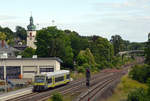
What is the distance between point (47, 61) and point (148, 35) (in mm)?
36355

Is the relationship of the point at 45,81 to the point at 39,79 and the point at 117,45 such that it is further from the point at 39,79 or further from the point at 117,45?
the point at 117,45

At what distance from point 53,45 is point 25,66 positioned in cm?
1702

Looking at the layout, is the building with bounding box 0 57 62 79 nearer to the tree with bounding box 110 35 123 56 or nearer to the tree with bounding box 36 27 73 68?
the tree with bounding box 36 27 73 68

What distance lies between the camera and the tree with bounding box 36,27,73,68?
8825 centimetres

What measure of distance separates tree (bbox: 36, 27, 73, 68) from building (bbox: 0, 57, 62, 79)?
15.8m

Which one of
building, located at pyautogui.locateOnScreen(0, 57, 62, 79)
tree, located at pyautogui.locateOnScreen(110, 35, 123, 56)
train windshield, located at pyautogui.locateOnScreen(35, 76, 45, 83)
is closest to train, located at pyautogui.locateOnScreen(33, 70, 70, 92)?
train windshield, located at pyautogui.locateOnScreen(35, 76, 45, 83)

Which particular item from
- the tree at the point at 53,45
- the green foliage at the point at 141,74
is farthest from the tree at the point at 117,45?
the green foliage at the point at 141,74

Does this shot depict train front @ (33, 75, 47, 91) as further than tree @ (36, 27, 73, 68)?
No

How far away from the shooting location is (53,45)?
288 ft

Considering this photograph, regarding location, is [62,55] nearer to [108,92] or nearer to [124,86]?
[124,86]

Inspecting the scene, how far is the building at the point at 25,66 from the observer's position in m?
71.8

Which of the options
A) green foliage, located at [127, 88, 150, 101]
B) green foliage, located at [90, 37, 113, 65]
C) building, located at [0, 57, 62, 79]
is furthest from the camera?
green foliage, located at [90, 37, 113, 65]

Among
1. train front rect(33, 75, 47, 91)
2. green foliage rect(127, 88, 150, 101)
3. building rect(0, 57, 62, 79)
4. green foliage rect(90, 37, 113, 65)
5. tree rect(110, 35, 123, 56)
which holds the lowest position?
green foliage rect(127, 88, 150, 101)

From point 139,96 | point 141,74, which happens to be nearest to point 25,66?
point 141,74
